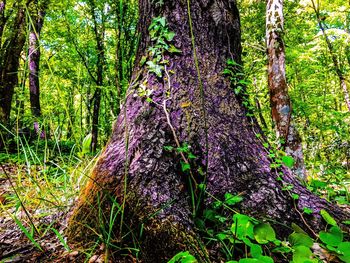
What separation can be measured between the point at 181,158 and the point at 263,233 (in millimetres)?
538

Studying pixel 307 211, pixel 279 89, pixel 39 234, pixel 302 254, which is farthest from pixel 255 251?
pixel 279 89

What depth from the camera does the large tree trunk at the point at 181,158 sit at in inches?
46.2

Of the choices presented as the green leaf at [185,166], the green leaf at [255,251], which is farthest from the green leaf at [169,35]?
the green leaf at [255,251]

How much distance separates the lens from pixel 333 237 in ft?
3.59

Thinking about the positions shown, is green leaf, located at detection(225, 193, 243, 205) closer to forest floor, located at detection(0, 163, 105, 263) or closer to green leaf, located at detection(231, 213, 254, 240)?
green leaf, located at detection(231, 213, 254, 240)

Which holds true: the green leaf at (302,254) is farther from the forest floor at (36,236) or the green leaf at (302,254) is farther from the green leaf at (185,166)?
the forest floor at (36,236)

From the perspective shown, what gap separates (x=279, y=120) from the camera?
350 centimetres

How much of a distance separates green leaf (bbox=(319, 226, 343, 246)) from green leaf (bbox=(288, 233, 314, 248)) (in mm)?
82

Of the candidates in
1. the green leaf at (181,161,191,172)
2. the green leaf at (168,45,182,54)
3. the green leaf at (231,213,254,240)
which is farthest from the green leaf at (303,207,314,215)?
the green leaf at (168,45,182,54)

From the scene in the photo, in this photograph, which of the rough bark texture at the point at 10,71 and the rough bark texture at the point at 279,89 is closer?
the rough bark texture at the point at 279,89

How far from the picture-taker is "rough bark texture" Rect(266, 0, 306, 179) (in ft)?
11.1

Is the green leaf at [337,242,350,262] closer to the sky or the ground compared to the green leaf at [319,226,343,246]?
closer to the ground

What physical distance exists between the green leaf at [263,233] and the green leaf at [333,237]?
0.25 metres

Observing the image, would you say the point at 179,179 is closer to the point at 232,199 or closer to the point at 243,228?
the point at 232,199
